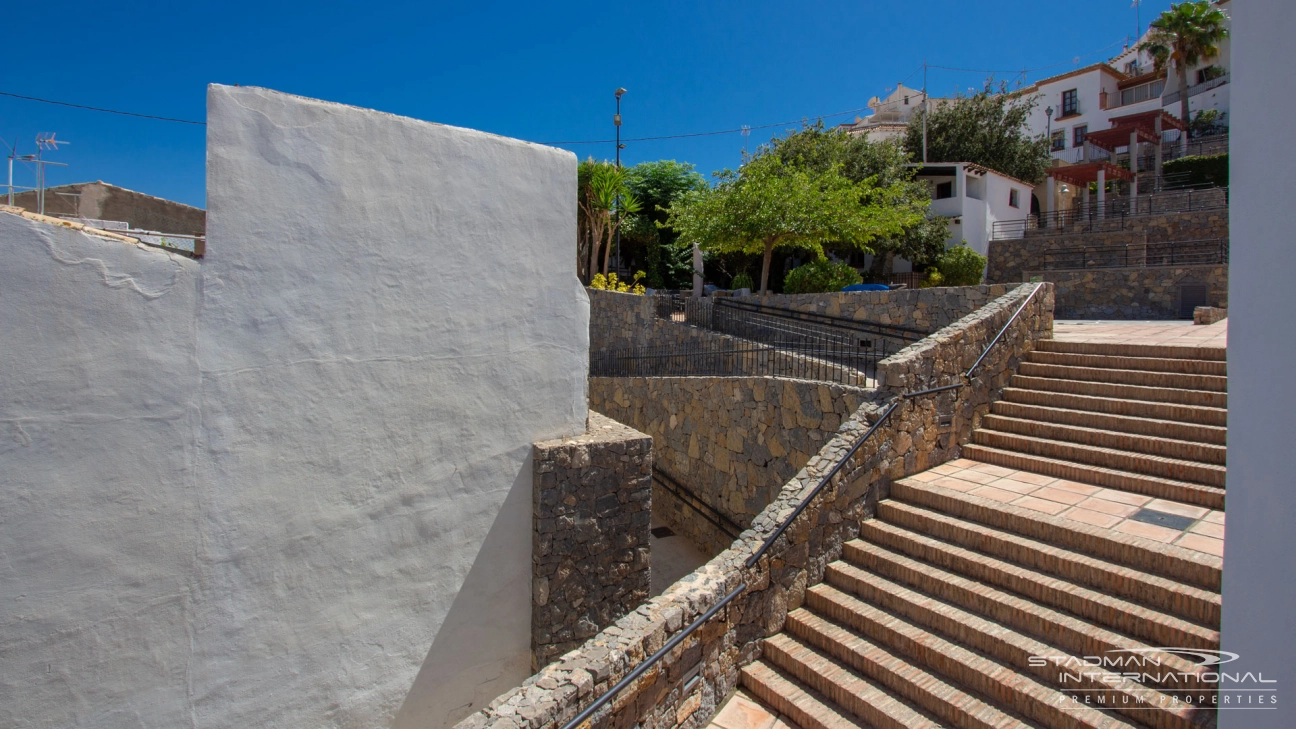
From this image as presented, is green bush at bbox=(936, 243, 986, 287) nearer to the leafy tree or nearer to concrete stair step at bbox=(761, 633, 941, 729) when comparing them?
the leafy tree

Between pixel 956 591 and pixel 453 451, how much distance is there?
4645mm

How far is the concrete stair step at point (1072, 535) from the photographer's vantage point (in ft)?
14.8

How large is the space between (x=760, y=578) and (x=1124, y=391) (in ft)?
17.7

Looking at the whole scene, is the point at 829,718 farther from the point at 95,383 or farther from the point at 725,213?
the point at 725,213

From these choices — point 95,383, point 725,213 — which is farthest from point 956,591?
point 725,213

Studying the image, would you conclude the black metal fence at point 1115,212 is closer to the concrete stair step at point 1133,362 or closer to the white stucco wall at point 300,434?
the concrete stair step at point 1133,362

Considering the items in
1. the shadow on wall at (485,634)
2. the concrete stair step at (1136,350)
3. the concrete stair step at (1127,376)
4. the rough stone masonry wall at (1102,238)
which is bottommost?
the shadow on wall at (485,634)

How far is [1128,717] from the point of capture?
3904 mm

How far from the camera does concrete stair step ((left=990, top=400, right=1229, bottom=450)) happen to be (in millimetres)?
6340

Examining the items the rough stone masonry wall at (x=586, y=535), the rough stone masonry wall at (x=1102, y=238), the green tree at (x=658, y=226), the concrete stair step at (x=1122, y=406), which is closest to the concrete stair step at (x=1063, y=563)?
the rough stone masonry wall at (x=586, y=535)

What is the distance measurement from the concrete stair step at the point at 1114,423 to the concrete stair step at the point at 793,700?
4653mm

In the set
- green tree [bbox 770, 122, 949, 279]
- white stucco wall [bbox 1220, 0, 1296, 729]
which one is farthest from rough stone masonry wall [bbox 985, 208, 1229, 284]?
white stucco wall [bbox 1220, 0, 1296, 729]

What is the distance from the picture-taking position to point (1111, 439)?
22.0 feet

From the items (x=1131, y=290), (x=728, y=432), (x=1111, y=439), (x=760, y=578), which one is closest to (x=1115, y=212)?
(x=1131, y=290)
